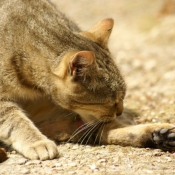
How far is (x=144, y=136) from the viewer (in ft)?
10.7

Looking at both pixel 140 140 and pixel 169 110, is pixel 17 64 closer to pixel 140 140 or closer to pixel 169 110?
pixel 140 140

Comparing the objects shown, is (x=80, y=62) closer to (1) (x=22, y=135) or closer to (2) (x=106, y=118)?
(2) (x=106, y=118)

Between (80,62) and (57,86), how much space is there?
36 cm

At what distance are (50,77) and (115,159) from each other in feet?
2.66

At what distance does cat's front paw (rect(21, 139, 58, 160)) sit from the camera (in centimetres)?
303

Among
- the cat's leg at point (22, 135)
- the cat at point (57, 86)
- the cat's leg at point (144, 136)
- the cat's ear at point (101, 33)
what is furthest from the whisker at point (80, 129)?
the cat's ear at point (101, 33)

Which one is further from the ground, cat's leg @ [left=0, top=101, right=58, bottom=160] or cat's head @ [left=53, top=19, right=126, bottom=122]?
cat's head @ [left=53, top=19, right=126, bottom=122]

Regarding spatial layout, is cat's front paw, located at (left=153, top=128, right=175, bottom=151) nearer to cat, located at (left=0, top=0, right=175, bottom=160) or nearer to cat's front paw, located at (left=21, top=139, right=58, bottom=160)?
cat, located at (left=0, top=0, right=175, bottom=160)

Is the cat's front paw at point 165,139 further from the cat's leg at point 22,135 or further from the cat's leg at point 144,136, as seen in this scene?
the cat's leg at point 22,135

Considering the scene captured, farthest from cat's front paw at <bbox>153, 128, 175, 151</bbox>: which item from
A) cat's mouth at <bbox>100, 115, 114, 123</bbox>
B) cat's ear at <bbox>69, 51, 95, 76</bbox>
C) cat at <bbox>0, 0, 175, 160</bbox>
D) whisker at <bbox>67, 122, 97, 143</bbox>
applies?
cat's ear at <bbox>69, 51, 95, 76</bbox>

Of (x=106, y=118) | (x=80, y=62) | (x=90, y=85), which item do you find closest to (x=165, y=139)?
(x=106, y=118)

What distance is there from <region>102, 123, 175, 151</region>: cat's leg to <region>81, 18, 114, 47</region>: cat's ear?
0.72 m

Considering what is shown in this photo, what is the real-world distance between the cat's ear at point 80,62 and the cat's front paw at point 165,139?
2.35 feet

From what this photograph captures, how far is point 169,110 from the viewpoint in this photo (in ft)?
13.4
